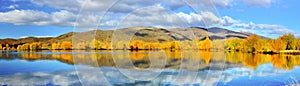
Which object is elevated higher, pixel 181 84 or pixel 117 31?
pixel 117 31

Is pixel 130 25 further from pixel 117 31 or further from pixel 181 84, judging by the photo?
pixel 181 84

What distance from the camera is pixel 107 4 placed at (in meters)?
18.0

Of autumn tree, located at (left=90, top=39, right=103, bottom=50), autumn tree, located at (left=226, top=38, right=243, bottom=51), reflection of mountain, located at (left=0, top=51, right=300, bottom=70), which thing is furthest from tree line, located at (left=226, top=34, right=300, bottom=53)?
autumn tree, located at (left=90, top=39, right=103, bottom=50)

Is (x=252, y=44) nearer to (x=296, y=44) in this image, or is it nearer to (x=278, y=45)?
(x=278, y=45)

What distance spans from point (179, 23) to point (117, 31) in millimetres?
7110

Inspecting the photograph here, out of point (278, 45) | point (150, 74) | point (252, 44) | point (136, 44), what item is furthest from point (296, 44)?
point (150, 74)

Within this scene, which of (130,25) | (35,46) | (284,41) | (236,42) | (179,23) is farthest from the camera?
(35,46)

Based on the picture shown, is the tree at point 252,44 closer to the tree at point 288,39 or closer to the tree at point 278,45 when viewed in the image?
the tree at point 278,45

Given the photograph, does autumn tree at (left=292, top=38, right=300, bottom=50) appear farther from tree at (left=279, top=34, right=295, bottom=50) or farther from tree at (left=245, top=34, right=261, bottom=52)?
tree at (left=245, top=34, right=261, bottom=52)

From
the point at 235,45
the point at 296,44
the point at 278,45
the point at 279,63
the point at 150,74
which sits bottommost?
the point at 279,63

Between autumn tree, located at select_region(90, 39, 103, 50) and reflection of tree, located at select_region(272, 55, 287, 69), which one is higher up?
autumn tree, located at select_region(90, 39, 103, 50)

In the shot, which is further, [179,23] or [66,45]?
[66,45]

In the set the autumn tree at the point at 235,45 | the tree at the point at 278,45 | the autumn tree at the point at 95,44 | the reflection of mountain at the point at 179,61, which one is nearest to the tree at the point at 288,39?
the tree at the point at 278,45

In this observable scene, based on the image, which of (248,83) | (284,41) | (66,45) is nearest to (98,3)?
(248,83)
